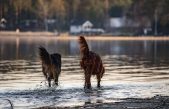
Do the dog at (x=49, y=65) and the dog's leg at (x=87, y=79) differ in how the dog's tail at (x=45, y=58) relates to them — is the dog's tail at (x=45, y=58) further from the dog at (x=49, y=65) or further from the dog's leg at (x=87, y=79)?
the dog's leg at (x=87, y=79)

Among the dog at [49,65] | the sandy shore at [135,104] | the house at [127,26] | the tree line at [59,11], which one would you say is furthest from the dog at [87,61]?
the tree line at [59,11]

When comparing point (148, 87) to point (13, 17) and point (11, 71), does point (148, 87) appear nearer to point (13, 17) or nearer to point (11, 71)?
point (11, 71)

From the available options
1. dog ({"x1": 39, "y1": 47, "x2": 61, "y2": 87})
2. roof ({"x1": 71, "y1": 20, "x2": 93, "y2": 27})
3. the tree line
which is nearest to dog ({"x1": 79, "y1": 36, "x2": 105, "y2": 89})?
dog ({"x1": 39, "y1": 47, "x2": 61, "y2": 87})

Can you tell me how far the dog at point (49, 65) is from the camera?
20469mm

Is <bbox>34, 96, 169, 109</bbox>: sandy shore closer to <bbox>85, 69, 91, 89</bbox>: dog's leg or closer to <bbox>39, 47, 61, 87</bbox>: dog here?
<bbox>85, 69, 91, 89</bbox>: dog's leg

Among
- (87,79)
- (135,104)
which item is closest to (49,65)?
(87,79)

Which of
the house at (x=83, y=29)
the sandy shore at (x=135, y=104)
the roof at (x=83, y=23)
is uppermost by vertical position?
the sandy shore at (x=135, y=104)

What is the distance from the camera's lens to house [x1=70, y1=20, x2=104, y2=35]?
134m

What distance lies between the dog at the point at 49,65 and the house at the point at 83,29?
110311 mm

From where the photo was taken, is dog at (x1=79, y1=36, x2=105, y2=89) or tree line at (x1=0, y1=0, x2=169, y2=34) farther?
tree line at (x1=0, y1=0, x2=169, y2=34)

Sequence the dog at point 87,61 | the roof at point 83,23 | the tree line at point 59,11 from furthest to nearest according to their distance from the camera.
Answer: the tree line at point 59,11
the roof at point 83,23
the dog at point 87,61

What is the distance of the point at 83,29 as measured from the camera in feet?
456

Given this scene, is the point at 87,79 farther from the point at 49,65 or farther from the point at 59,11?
the point at 59,11

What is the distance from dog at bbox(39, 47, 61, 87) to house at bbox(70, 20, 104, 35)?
4343 inches
